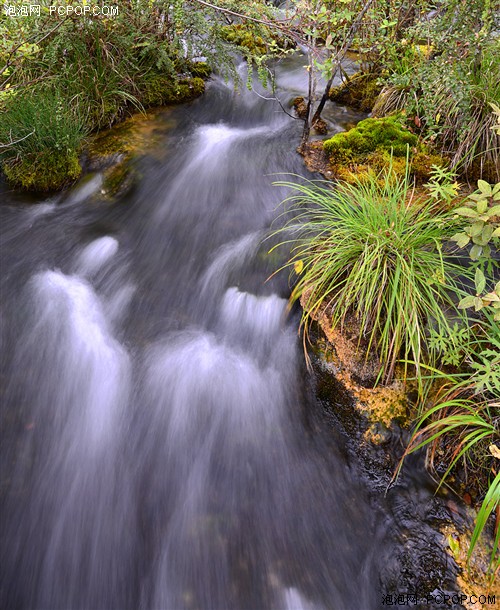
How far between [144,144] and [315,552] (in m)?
4.35

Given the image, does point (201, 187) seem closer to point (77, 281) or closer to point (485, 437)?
point (77, 281)

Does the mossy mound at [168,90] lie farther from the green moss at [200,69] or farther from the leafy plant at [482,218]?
the leafy plant at [482,218]

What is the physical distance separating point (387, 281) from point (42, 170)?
145 inches

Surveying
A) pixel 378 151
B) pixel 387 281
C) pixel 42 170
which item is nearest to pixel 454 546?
pixel 387 281

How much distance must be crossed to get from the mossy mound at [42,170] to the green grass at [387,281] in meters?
2.95

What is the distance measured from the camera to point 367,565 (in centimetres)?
206

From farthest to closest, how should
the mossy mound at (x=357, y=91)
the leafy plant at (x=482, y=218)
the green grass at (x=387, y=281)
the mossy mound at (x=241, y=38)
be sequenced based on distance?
the mossy mound at (x=241, y=38) < the mossy mound at (x=357, y=91) < the green grass at (x=387, y=281) < the leafy plant at (x=482, y=218)

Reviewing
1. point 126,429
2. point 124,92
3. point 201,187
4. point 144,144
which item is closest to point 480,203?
point 126,429

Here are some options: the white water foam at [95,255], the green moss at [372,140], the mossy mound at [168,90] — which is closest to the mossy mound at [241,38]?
the mossy mound at [168,90]

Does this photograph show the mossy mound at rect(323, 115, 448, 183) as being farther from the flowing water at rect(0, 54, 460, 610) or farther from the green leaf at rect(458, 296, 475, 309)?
the green leaf at rect(458, 296, 475, 309)

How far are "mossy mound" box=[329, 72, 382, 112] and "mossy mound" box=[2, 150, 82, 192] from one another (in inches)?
134

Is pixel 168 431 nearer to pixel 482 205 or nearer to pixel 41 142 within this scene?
pixel 482 205

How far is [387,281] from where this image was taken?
2.52m

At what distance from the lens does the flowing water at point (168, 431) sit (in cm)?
208
